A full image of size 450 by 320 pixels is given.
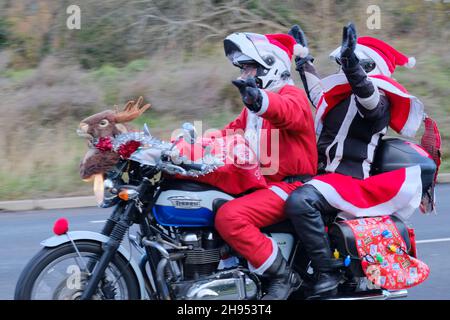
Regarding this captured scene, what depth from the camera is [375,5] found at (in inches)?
730

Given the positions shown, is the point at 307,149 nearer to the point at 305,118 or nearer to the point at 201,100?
the point at 305,118

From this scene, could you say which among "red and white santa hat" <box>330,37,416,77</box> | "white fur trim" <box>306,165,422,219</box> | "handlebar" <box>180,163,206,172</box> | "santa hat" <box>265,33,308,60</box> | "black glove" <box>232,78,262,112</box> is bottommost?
"white fur trim" <box>306,165,422,219</box>

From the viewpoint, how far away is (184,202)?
14.7 ft

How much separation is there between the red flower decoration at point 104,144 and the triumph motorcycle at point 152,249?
0.15 meters

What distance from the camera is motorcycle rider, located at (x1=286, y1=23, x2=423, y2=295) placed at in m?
4.61

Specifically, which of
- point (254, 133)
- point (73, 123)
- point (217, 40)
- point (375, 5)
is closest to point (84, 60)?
point (217, 40)

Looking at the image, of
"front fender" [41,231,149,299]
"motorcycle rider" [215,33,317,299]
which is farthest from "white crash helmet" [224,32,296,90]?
"front fender" [41,231,149,299]

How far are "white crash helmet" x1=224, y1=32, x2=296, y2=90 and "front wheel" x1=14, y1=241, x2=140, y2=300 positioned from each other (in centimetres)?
137

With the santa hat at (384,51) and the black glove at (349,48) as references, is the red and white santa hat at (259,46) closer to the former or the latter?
the black glove at (349,48)

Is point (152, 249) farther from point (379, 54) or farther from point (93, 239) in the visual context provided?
point (379, 54)

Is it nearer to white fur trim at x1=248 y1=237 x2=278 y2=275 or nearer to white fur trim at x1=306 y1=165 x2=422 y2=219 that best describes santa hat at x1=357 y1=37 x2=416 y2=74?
white fur trim at x1=306 y1=165 x2=422 y2=219

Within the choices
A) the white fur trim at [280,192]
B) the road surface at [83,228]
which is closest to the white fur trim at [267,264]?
the white fur trim at [280,192]

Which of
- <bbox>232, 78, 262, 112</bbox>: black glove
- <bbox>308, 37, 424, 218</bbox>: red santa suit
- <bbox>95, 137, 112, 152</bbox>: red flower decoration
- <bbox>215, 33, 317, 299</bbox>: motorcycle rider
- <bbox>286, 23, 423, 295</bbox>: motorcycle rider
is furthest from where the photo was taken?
<bbox>308, 37, 424, 218</bbox>: red santa suit

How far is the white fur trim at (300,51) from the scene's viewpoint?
16.8 feet
